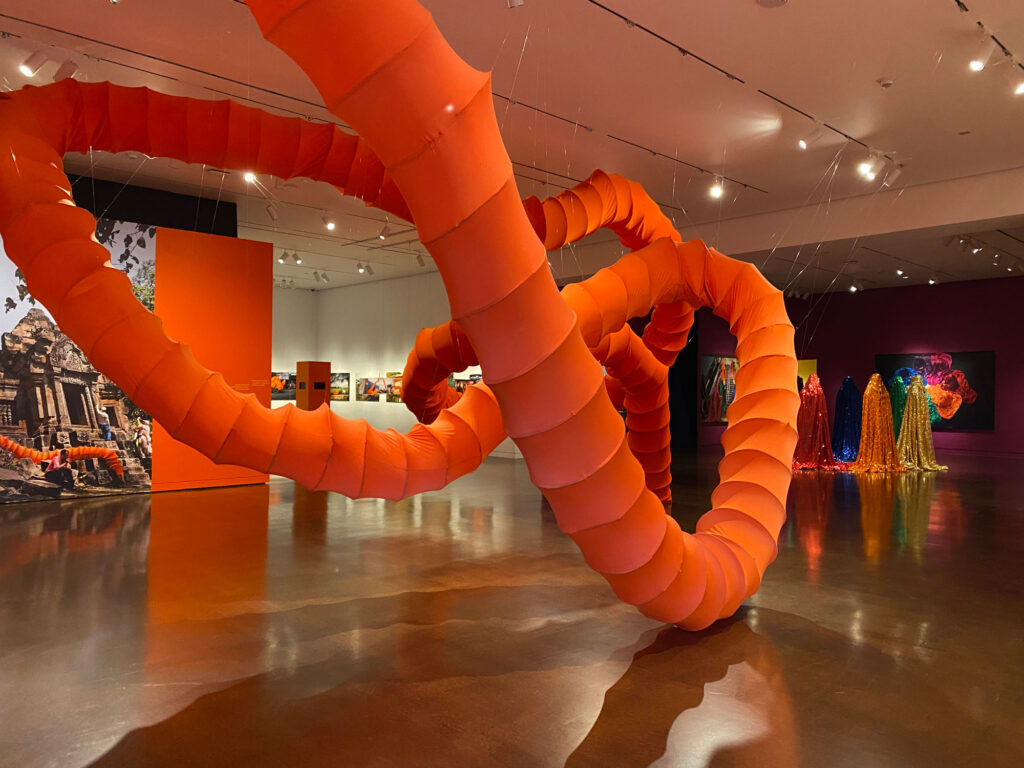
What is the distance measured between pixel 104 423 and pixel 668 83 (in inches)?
302

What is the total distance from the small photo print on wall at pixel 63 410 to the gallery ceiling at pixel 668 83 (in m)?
1.46

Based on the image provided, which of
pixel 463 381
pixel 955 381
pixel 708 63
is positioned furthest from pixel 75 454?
pixel 955 381

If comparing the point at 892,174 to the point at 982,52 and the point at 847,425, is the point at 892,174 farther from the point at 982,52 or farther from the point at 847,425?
the point at 847,425

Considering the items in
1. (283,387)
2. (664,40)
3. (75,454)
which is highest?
(664,40)

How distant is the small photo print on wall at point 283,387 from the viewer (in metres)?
13.8

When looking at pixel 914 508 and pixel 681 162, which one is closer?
pixel 914 508

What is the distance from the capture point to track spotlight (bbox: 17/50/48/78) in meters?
6.55

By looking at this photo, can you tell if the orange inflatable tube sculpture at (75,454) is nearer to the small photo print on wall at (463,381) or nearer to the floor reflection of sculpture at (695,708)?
the small photo print on wall at (463,381)

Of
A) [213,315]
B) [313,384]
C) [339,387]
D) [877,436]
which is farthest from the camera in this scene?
[877,436]

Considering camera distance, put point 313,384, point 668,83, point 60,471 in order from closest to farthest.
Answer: point 668,83, point 60,471, point 313,384

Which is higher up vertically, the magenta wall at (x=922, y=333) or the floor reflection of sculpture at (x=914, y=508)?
the magenta wall at (x=922, y=333)

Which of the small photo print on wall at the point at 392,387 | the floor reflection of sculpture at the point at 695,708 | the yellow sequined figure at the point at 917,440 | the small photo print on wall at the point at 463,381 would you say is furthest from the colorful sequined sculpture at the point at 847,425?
the floor reflection of sculpture at the point at 695,708

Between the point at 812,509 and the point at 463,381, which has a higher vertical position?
the point at 463,381

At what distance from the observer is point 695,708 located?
3.21 metres
